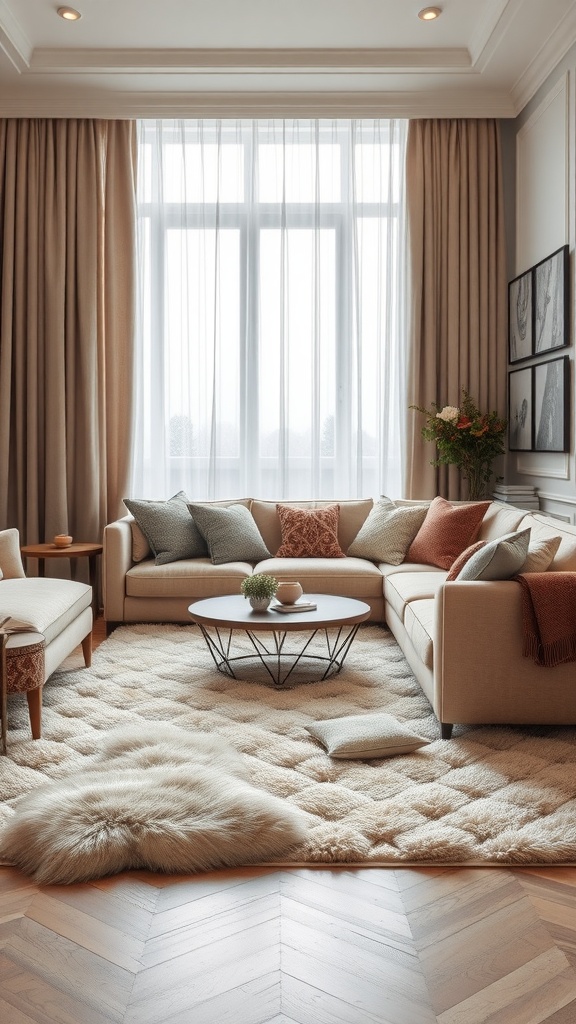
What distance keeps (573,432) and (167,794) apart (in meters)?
2.99

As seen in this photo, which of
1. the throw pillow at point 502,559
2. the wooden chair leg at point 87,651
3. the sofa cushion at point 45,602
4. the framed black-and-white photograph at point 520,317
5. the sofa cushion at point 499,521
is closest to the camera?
the throw pillow at point 502,559

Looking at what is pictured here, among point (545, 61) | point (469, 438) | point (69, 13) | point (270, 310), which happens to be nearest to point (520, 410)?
point (469, 438)

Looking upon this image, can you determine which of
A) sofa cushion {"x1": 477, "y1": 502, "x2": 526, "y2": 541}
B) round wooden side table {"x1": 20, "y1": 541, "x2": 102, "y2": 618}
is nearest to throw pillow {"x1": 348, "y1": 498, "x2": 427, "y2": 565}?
sofa cushion {"x1": 477, "y1": 502, "x2": 526, "y2": 541}

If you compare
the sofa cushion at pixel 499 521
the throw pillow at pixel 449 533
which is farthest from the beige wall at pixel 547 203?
the throw pillow at pixel 449 533

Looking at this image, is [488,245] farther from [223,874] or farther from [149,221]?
[223,874]

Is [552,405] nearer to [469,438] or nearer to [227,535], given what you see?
[469,438]

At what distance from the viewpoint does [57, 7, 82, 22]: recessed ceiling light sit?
444cm

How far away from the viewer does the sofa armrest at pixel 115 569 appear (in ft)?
15.2

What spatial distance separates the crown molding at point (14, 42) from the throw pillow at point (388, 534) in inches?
132

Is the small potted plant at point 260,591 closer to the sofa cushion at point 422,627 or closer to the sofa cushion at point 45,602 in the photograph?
the sofa cushion at point 422,627

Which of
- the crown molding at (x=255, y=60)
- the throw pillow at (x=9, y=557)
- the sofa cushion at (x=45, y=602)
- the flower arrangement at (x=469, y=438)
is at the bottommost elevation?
the sofa cushion at (x=45, y=602)

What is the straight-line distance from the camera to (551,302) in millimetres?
4652

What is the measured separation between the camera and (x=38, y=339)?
550 cm

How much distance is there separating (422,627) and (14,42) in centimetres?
390
